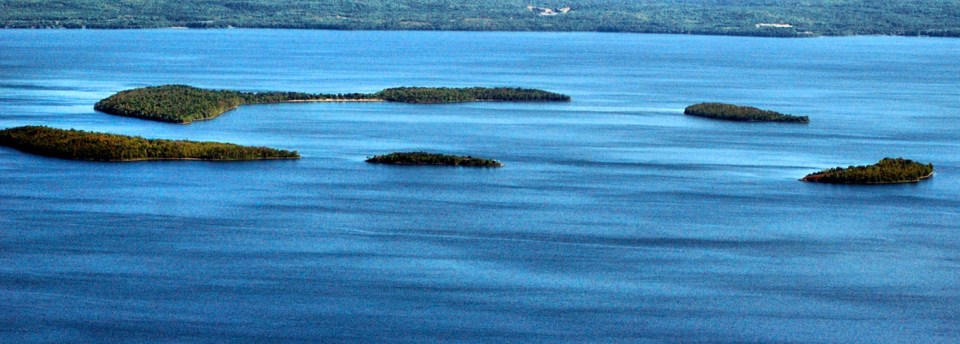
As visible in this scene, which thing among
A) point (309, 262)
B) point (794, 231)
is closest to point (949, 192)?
point (794, 231)

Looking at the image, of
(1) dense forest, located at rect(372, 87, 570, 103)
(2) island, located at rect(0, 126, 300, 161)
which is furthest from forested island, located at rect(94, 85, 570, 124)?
(2) island, located at rect(0, 126, 300, 161)

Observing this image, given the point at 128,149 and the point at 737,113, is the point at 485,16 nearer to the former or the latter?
the point at 737,113

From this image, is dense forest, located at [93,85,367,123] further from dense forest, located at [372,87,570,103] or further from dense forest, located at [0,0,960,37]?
dense forest, located at [0,0,960,37]

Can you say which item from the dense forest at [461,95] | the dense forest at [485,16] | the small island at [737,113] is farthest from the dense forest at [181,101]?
the dense forest at [485,16]

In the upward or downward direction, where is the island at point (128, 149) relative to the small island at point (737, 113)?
upward

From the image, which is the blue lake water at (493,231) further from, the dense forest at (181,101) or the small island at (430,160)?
the dense forest at (181,101)

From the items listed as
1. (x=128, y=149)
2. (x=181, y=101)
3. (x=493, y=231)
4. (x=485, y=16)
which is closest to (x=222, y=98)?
(x=181, y=101)

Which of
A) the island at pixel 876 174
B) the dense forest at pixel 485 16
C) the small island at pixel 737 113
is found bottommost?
the dense forest at pixel 485 16
